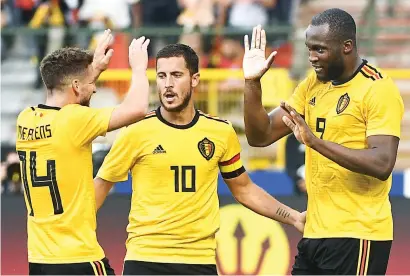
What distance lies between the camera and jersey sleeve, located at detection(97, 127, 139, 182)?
22.0 feet

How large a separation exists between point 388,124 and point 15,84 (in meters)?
6.63

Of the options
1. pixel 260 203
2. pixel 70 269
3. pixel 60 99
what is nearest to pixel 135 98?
pixel 60 99

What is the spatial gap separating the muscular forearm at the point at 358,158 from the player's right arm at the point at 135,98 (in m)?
1.07

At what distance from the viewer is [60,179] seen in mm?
6184

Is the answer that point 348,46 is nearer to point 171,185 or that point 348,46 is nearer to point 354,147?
point 354,147

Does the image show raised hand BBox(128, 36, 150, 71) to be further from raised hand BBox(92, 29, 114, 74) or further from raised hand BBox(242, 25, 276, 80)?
raised hand BBox(242, 25, 276, 80)

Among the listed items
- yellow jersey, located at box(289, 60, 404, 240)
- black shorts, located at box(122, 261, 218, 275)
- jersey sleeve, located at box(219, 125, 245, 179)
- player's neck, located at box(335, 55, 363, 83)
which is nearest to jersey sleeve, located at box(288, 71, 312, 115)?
yellow jersey, located at box(289, 60, 404, 240)

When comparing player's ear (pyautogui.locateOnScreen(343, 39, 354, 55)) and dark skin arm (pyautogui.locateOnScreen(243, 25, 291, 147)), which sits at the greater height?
player's ear (pyautogui.locateOnScreen(343, 39, 354, 55))

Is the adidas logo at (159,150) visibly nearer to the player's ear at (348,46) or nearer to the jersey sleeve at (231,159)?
the jersey sleeve at (231,159)

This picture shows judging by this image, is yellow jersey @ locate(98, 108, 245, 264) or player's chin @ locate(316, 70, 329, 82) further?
yellow jersey @ locate(98, 108, 245, 264)

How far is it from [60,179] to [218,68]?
547 cm

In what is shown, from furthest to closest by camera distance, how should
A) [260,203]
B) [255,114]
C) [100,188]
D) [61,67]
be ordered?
[260,203]
[100,188]
[255,114]
[61,67]

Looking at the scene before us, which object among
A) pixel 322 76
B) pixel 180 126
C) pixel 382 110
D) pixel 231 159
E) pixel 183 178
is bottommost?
pixel 183 178

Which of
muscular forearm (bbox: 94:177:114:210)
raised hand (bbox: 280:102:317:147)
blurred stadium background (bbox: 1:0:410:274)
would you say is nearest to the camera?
raised hand (bbox: 280:102:317:147)
